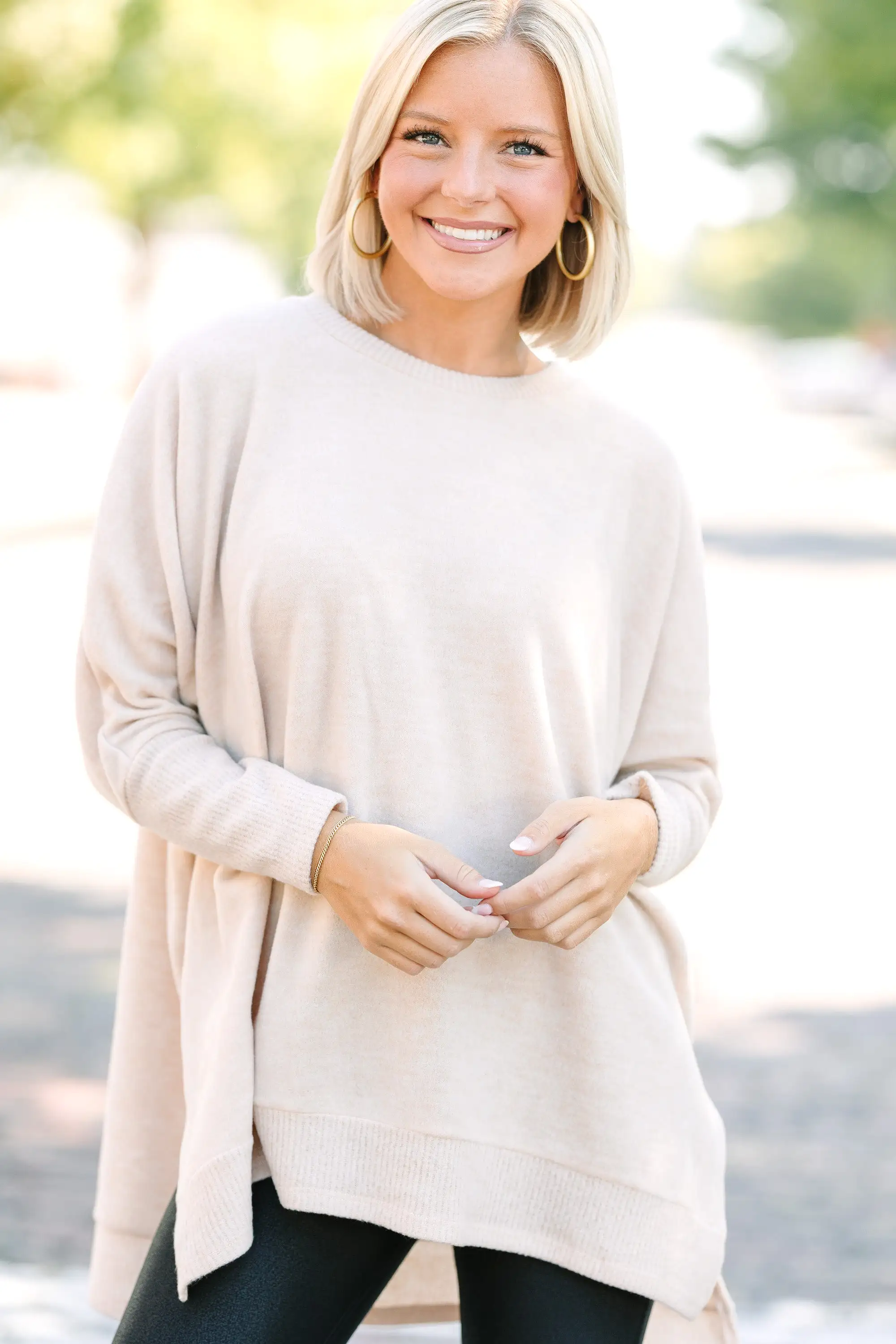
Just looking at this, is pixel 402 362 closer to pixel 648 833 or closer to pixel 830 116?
pixel 648 833

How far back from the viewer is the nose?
1842 mm

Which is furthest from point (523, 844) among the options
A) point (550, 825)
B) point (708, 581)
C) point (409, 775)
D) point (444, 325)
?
point (708, 581)

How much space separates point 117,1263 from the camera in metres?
2.11

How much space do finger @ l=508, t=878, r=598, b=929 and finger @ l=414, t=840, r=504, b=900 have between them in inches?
1.8

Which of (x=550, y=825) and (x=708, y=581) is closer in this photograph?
A: (x=550, y=825)

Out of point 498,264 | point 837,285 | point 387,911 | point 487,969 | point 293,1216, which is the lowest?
point 837,285

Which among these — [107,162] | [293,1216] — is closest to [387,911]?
[293,1216]

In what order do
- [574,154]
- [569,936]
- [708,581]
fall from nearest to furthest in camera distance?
[569,936], [574,154], [708,581]

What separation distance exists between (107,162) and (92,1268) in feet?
68.0

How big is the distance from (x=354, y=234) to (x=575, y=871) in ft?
2.70

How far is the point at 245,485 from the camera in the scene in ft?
6.09

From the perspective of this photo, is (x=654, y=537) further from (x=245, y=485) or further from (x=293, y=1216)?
(x=293, y=1216)

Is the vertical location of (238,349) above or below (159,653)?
above

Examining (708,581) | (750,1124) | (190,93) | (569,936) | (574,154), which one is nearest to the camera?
(569,936)
